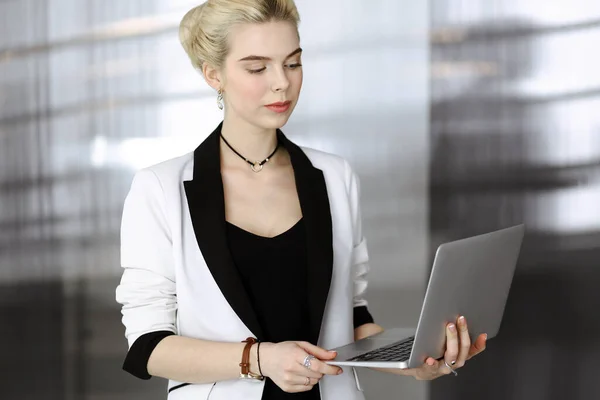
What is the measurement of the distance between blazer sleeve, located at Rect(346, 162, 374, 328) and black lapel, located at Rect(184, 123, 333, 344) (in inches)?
3.9

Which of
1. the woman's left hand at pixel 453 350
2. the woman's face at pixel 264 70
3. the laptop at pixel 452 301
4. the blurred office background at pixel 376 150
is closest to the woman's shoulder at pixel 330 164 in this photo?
the woman's face at pixel 264 70

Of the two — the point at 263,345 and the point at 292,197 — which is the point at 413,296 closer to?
the point at 292,197

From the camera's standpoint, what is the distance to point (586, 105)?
164 inches

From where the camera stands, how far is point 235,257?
2008 millimetres

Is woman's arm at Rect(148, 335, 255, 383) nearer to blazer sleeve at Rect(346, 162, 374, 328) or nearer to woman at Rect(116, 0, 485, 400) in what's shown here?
woman at Rect(116, 0, 485, 400)

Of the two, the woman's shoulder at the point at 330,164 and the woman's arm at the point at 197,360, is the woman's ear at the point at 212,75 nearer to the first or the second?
the woman's shoulder at the point at 330,164

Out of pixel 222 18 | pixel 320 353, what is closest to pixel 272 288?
pixel 320 353

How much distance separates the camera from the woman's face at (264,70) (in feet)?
6.55

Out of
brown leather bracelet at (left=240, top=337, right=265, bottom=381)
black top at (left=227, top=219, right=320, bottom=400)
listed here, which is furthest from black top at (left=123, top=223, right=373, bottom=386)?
brown leather bracelet at (left=240, top=337, right=265, bottom=381)

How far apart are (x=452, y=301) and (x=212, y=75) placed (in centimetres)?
78

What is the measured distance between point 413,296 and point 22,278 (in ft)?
6.71

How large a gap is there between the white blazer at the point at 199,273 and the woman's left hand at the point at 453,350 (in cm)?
22

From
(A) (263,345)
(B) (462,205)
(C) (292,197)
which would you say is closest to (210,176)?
(C) (292,197)

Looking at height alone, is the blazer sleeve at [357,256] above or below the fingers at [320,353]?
above
